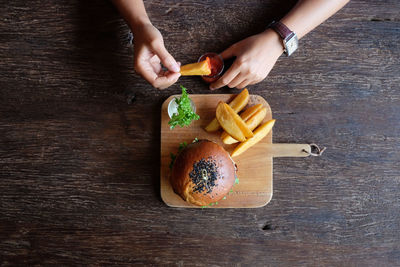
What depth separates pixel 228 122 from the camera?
6.17 feet

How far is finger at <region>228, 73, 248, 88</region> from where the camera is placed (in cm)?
193

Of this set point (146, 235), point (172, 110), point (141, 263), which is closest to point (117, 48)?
point (172, 110)

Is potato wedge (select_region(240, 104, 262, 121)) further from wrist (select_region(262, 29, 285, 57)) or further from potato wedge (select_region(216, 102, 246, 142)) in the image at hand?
wrist (select_region(262, 29, 285, 57))

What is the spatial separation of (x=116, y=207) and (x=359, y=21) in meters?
1.91

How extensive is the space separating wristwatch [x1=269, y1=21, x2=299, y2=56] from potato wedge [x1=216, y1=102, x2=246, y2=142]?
51 cm

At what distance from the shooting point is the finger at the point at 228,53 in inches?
78.3

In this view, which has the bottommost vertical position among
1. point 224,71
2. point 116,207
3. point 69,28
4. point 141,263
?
point 141,263

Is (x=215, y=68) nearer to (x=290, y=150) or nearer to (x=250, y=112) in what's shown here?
(x=250, y=112)

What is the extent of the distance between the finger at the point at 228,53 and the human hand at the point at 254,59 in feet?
0.09

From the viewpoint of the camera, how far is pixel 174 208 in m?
2.05

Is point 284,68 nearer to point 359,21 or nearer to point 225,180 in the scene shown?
point 359,21

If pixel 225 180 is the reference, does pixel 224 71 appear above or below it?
above

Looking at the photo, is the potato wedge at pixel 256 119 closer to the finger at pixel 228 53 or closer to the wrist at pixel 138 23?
the finger at pixel 228 53

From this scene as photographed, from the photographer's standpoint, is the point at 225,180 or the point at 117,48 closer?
the point at 225,180
